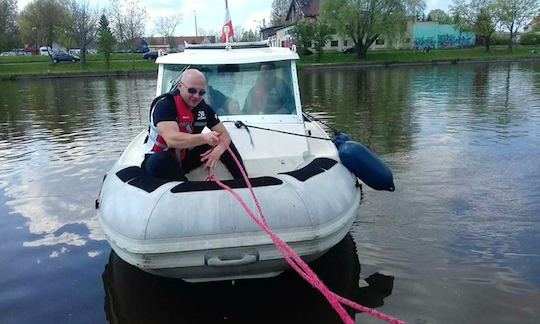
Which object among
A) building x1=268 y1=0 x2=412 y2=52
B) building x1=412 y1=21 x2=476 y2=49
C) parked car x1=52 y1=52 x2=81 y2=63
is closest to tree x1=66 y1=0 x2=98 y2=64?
parked car x1=52 y1=52 x2=81 y2=63

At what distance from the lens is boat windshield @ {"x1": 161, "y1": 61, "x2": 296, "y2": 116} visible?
6.48 metres

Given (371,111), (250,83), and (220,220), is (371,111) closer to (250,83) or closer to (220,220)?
(250,83)

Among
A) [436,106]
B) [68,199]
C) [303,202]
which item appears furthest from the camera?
[436,106]

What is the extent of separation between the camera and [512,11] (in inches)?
2277

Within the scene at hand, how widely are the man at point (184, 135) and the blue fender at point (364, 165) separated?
112cm

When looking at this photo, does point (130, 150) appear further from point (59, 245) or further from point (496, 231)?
point (496, 231)

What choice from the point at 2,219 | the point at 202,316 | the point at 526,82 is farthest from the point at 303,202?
the point at 526,82

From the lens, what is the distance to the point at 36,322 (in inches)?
177

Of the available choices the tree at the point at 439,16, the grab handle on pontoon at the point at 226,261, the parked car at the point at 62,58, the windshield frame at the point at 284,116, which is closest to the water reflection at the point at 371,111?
the windshield frame at the point at 284,116

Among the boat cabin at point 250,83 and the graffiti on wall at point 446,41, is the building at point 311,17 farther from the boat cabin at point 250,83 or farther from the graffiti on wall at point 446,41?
the boat cabin at point 250,83

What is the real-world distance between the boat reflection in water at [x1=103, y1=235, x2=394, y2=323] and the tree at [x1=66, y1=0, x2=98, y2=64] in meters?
51.6

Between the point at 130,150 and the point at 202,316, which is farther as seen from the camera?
the point at 130,150

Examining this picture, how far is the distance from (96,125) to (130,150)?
9.84 meters

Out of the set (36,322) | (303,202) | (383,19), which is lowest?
(36,322)
